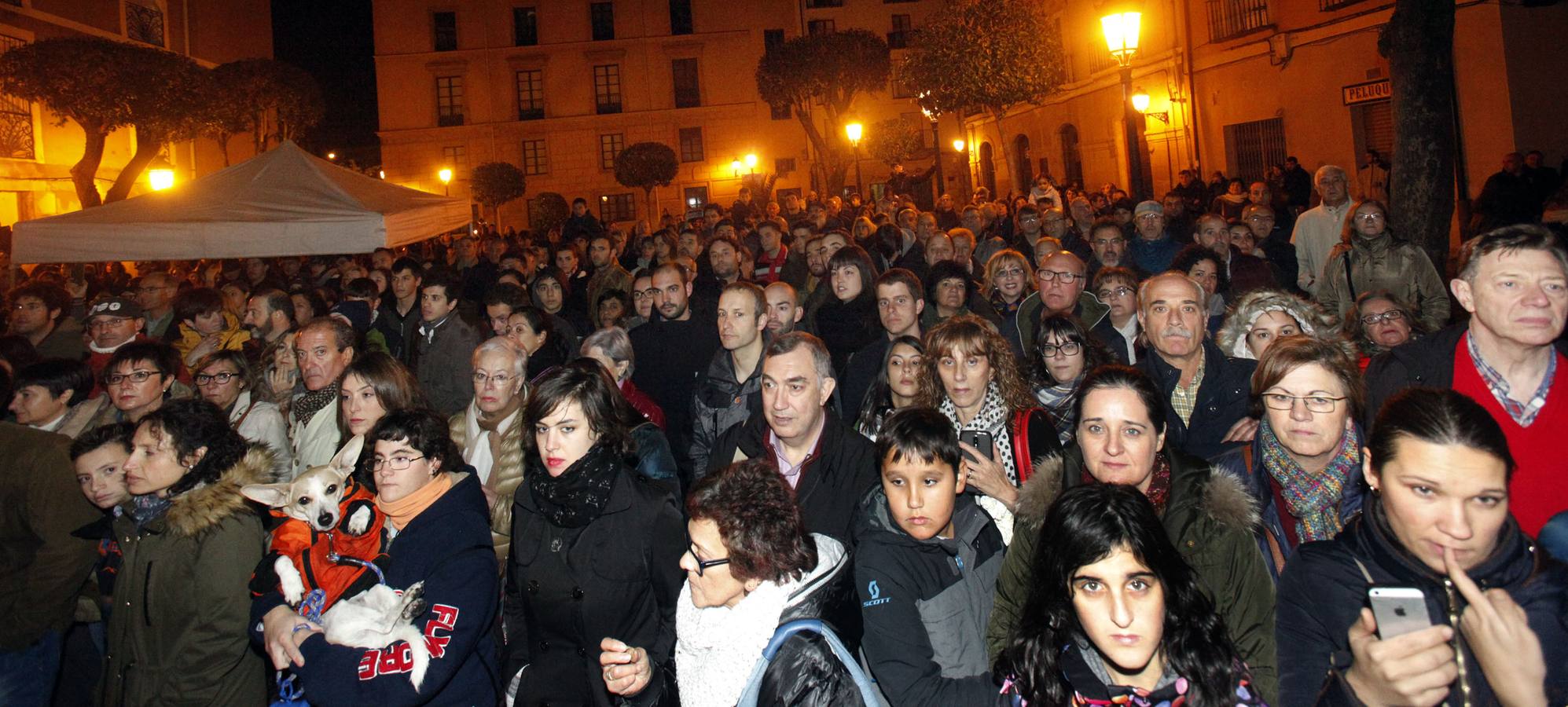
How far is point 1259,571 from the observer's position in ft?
8.48

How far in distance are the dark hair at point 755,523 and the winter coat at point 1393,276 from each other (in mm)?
5105

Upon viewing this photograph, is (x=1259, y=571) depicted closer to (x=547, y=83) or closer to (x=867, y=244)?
(x=867, y=244)

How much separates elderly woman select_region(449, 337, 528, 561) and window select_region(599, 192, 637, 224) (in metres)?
37.9

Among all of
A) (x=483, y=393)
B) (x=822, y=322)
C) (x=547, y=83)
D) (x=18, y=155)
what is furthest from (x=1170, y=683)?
(x=547, y=83)

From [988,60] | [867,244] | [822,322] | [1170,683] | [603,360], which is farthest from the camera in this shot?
[988,60]

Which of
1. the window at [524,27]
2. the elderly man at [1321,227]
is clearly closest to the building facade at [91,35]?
the window at [524,27]

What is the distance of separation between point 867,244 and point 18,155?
21496 millimetres

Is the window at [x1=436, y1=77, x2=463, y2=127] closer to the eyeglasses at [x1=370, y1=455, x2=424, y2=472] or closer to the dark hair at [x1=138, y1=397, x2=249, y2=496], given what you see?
the dark hair at [x1=138, y1=397, x2=249, y2=496]

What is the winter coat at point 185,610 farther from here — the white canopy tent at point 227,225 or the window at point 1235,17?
the window at point 1235,17

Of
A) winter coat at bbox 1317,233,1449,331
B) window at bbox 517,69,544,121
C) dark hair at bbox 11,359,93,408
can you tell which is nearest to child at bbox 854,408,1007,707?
winter coat at bbox 1317,233,1449,331

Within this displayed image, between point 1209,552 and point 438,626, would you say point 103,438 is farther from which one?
point 1209,552

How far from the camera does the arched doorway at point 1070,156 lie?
88.4 ft

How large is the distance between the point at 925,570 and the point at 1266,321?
2440mm

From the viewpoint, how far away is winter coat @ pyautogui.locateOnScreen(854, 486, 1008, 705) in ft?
8.54
